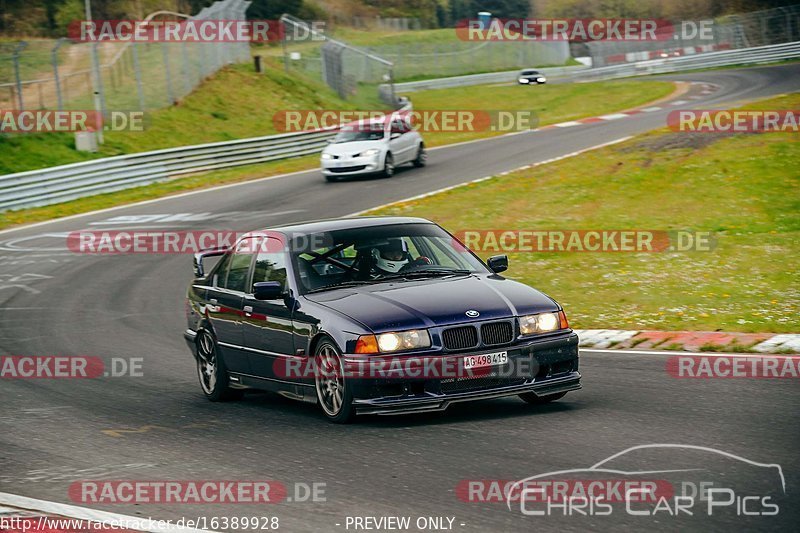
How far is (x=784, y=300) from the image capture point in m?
13.5

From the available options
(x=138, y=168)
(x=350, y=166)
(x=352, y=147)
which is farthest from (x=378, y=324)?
Result: (x=138, y=168)

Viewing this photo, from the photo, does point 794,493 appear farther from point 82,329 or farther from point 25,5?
point 25,5

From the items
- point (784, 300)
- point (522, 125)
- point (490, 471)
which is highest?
point (490, 471)

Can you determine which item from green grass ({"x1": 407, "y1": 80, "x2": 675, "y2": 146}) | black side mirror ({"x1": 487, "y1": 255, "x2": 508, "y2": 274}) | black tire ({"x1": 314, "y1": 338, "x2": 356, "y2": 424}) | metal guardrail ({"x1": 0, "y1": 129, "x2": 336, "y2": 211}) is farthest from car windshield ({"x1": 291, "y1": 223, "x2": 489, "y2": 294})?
green grass ({"x1": 407, "y1": 80, "x2": 675, "y2": 146})

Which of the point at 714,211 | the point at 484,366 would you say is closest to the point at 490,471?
the point at 484,366

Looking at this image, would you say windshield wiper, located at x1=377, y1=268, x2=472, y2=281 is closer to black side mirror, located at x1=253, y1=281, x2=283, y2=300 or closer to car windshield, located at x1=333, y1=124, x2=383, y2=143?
black side mirror, located at x1=253, y1=281, x2=283, y2=300

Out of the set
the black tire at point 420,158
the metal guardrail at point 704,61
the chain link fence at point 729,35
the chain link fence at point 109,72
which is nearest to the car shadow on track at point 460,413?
the black tire at point 420,158

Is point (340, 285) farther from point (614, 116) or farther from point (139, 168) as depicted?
point (614, 116)

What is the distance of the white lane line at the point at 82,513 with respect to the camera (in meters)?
5.93

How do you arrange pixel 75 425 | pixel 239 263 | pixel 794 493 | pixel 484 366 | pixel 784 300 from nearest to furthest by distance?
1. pixel 794 493
2. pixel 484 366
3. pixel 75 425
4. pixel 239 263
5. pixel 784 300

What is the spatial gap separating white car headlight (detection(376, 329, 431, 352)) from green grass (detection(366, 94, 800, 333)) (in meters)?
5.17

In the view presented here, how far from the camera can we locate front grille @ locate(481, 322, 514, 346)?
807cm

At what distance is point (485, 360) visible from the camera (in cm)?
802

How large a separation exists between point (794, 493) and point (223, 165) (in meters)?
30.1
